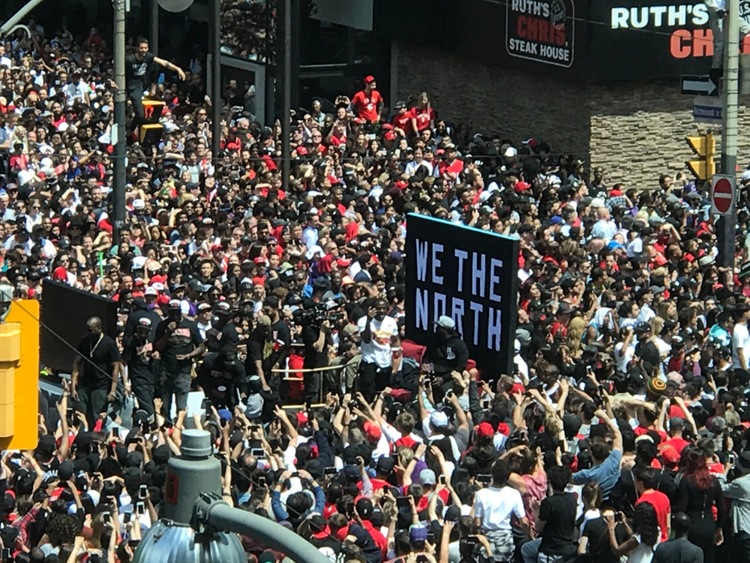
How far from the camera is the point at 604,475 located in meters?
13.0

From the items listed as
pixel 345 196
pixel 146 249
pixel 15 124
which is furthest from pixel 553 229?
pixel 15 124

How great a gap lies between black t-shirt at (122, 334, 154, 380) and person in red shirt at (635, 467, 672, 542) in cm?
709

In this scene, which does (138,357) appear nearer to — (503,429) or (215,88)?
(503,429)

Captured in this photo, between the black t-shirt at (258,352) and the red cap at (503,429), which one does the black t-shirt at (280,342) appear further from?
the red cap at (503,429)

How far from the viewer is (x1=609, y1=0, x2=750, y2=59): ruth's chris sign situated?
28625 millimetres

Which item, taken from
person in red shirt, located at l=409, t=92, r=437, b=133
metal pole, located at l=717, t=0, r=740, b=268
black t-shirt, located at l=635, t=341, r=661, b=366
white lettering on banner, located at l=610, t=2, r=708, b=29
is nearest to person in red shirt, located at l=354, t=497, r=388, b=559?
black t-shirt, located at l=635, t=341, r=661, b=366

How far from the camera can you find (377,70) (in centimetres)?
3419

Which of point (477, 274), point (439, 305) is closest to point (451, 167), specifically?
point (439, 305)

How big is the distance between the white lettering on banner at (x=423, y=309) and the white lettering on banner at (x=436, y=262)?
0.59ft

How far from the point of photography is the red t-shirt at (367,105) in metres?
30.3

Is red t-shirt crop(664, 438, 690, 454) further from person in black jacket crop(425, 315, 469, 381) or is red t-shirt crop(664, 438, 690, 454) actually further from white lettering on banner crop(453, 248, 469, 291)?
white lettering on banner crop(453, 248, 469, 291)

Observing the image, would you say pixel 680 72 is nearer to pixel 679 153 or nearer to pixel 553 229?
pixel 679 153

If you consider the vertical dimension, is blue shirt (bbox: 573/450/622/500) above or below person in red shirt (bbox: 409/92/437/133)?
below

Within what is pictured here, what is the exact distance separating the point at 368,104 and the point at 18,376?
22082mm
